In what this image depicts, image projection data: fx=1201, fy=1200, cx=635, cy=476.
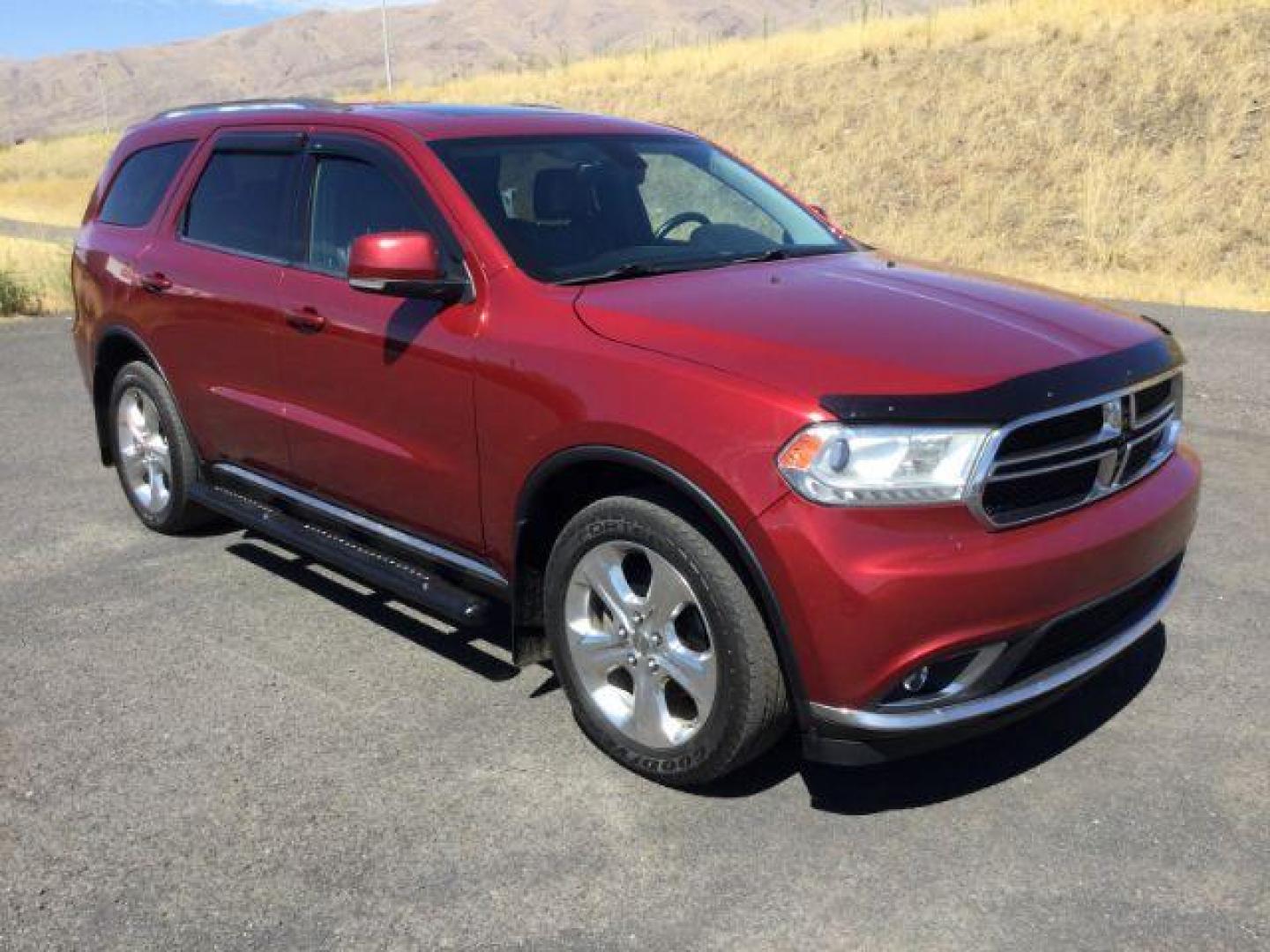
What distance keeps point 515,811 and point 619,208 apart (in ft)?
6.89

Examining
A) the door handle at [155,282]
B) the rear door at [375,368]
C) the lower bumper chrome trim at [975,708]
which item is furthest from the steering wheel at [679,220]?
the door handle at [155,282]

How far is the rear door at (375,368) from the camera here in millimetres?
3770

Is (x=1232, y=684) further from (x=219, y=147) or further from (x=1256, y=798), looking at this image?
(x=219, y=147)

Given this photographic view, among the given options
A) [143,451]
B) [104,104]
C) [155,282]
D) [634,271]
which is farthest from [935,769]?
[104,104]

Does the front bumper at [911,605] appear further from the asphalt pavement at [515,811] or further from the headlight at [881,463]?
the asphalt pavement at [515,811]

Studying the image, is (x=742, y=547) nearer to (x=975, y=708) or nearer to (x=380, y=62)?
(x=975, y=708)

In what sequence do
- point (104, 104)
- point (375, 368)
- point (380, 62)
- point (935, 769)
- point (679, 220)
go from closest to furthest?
point (935, 769)
point (375, 368)
point (679, 220)
point (104, 104)
point (380, 62)

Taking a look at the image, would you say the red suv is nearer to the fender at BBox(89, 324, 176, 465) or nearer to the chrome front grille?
the chrome front grille

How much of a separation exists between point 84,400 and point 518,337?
21.4ft

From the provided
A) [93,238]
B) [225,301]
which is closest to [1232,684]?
[225,301]

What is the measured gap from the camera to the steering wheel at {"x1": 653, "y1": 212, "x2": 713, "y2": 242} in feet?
13.9

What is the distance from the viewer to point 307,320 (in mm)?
4273

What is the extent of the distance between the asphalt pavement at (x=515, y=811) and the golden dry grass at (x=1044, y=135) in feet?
37.4

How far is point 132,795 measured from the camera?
3.43 m
